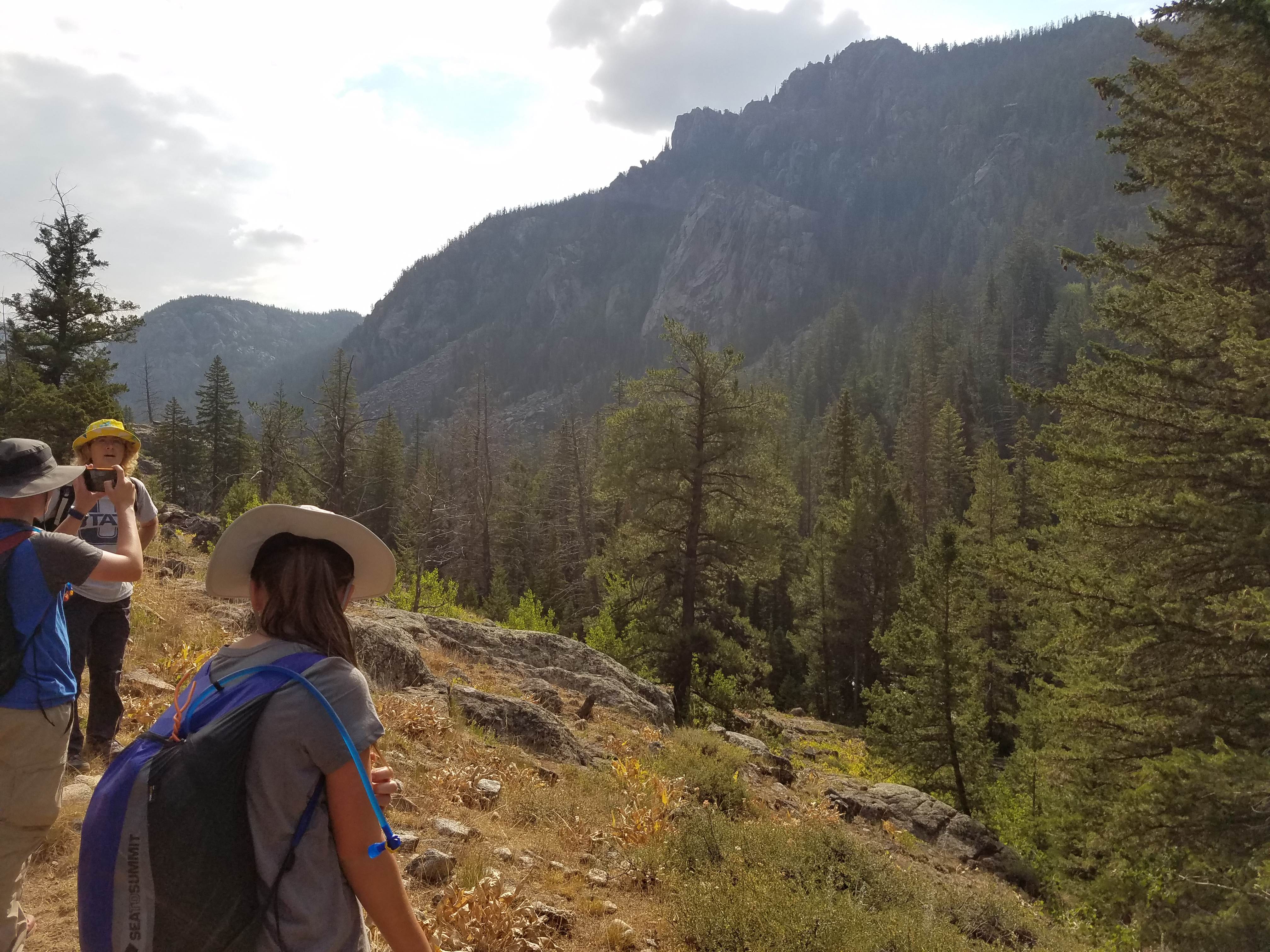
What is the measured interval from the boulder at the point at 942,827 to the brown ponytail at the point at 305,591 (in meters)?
11.0

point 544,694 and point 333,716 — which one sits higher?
point 333,716

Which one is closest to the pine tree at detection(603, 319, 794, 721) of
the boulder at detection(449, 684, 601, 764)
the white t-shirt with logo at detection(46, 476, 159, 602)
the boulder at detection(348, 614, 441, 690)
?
the boulder at detection(348, 614, 441, 690)

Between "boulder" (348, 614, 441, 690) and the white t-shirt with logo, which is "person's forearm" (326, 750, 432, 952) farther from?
"boulder" (348, 614, 441, 690)

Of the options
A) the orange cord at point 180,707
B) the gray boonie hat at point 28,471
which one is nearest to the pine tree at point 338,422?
the gray boonie hat at point 28,471

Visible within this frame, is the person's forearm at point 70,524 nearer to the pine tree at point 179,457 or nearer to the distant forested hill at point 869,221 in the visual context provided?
the pine tree at point 179,457

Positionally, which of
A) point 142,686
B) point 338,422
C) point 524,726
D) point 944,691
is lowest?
point 944,691

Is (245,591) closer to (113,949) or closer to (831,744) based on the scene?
(113,949)

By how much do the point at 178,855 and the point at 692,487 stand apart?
16303mm

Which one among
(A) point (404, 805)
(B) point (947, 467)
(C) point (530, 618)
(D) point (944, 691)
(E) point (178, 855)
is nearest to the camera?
(E) point (178, 855)

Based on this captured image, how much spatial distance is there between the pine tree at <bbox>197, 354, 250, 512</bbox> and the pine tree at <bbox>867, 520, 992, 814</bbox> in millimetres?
46262

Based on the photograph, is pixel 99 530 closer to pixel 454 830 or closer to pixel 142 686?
pixel 142 686

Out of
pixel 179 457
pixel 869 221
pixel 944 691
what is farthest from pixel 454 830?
pixel 869 221

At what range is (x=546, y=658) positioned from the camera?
1369 centimetres

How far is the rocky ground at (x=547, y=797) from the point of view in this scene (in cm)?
443
